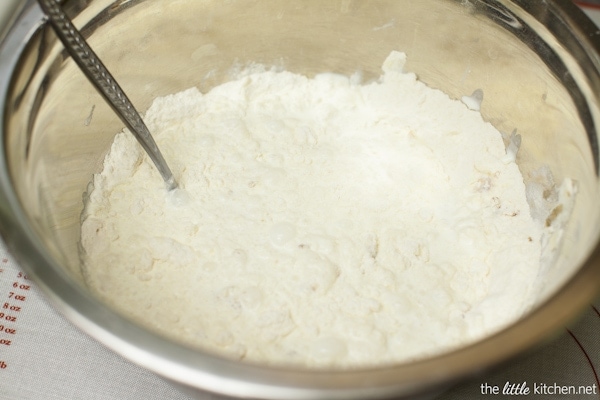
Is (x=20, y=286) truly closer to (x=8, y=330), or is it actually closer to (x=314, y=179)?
(x=8, y=330)

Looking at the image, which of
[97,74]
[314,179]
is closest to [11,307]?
[97,74]

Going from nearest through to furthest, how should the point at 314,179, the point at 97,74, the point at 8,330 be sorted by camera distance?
the point at 97,74, the point at 8,330, the point at 314,179

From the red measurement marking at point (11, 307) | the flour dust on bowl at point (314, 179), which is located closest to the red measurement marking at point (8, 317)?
the red measurement marking at point (11, 307)

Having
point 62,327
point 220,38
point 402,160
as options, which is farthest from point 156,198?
point 402,160

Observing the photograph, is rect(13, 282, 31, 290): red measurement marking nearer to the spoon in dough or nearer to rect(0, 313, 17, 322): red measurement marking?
rect(0, 313, 17, 322): red measurement marking

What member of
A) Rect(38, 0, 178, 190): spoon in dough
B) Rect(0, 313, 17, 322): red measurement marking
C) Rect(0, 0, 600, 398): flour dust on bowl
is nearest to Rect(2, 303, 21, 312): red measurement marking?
Rect(0, 313, 17, 322): red measurement marking

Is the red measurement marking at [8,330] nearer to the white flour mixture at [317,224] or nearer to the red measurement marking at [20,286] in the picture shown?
the red measurement marking at [20,286]
